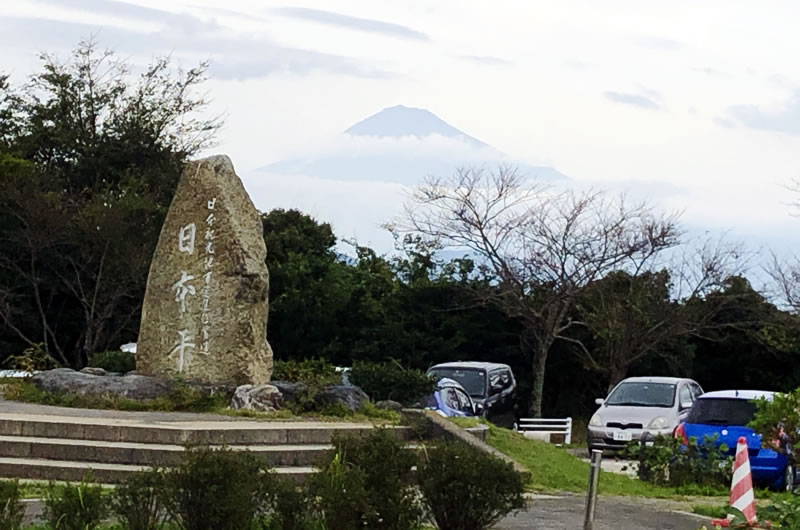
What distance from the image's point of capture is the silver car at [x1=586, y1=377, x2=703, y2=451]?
2280 centimetres

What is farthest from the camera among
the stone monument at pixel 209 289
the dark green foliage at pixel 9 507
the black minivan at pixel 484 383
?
the black minivan at pixel 484 383

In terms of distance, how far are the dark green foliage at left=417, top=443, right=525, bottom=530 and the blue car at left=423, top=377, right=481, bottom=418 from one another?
1036cm

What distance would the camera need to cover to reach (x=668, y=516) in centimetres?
1316

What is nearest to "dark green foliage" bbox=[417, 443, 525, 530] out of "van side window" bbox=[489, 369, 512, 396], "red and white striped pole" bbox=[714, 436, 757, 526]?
"red and white striped pole" bbox=[714, 436, 757, 526]

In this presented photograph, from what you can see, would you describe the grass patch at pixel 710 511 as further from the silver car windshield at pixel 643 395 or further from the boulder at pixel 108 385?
the silver car windshield at pixel 643 395

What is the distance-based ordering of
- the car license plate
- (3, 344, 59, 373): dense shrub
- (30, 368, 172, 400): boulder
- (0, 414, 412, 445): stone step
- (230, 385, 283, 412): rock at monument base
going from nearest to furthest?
(0, 414, 412, 445): stone step
(230, 385, 283, 412): rock at monument base
(30, 368, 172, 400): boulder
(3, 344, 59, 373): dense shrub
the car license plate

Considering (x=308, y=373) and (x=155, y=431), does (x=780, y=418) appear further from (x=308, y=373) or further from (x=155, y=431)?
(x=308, y=373)

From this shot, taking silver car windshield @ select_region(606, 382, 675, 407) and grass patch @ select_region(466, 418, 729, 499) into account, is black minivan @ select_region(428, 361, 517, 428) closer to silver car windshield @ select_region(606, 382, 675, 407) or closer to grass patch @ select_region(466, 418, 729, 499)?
silver car windshield @ select_region(606, 382, 675, 407)

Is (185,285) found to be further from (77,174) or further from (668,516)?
(77,174)

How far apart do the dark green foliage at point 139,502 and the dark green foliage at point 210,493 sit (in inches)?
5.6

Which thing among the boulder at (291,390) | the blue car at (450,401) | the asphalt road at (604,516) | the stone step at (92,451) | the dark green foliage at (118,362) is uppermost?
the dark green foliage at (118,362)

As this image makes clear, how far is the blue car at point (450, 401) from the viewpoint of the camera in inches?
827

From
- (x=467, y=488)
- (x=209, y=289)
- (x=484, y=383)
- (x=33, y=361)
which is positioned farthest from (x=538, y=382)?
(x=467, y=488)

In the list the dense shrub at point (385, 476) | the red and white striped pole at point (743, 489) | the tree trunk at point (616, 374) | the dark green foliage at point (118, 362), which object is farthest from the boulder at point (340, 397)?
the tree trunk at point (616, 374)
